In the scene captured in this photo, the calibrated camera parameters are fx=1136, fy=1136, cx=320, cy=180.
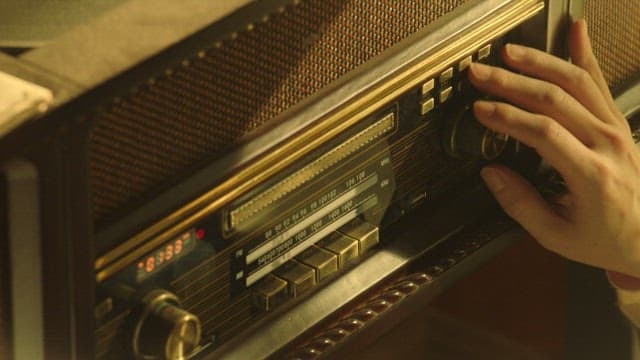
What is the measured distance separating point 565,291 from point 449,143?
34 centimetres

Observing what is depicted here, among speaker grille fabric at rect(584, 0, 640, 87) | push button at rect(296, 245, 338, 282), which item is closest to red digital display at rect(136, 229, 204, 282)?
push button at rect(296, 245, 338, 282)

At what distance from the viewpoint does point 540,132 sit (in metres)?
0.84

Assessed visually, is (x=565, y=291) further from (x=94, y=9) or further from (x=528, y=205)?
(x=94, y=9)

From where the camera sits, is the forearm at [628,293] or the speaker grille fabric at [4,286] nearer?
the speaker grille fabric at [4,286]

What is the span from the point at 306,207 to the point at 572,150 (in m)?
0.22

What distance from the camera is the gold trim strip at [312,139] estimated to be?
650 mm

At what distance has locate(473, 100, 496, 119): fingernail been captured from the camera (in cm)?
84

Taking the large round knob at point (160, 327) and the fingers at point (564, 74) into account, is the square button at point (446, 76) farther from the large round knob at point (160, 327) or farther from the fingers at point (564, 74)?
the large round knob at point (160, 327)

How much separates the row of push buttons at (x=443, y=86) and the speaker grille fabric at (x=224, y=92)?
54mm

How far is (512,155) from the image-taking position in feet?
3.09

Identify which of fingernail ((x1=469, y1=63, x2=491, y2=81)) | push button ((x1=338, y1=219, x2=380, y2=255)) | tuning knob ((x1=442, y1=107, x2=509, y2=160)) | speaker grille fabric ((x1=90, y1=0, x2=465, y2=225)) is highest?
speaker grille fabric ((x1=90, y1=0, x2=465, y2=225))

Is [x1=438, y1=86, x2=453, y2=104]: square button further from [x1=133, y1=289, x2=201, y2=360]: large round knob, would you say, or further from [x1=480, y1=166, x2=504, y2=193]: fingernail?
[x1=133, y1=289, x2=201, y2=360]: large round knob

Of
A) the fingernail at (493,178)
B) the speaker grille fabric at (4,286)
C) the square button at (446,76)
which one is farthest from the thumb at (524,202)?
the speaker grille fabric at (4,286)

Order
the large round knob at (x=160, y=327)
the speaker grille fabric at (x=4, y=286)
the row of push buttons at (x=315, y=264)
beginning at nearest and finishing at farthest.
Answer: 1. the speaker grille fabric at (x=4, y=286)
2. the large round knob at (x=160, y=327)
3. the row of push buttons at (x=315, y=264)
